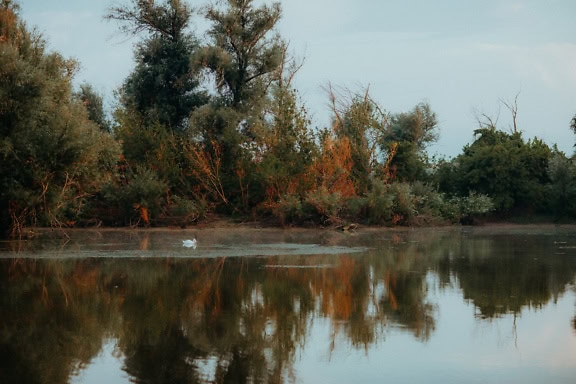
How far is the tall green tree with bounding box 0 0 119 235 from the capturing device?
25.2 m

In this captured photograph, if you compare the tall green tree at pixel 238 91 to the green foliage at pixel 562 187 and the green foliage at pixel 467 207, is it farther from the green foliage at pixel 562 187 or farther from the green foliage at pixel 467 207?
the green foliage at pixel 562 187

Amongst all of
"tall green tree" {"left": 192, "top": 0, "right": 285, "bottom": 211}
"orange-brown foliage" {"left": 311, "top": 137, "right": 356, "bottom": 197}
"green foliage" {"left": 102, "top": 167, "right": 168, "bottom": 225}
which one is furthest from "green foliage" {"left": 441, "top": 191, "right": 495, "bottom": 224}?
"green foliage" {"left": 102, "top": 167, "right": 168, "bottom": 225}

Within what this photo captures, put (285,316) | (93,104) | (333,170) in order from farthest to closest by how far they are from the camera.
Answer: (93,104) < (333,170) < (285,316)

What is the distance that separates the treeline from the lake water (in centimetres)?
487

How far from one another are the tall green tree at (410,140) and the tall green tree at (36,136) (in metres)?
17.3

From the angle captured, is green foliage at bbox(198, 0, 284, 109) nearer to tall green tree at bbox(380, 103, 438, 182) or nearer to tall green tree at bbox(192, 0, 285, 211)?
tall green tree at bbox(192, 0, 285, 211)

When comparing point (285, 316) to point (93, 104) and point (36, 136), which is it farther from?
point (93, 104)

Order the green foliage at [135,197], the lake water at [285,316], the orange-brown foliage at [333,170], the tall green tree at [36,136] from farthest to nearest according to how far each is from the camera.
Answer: the orange-brown foliage at [333,170], the green foliage at [135,197], the tall green tree at [36,136], the lake water at [285,316]

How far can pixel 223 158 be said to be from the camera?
37.7 m

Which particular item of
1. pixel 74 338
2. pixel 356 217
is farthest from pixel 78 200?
pixel 74 338

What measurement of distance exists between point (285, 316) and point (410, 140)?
42.1m

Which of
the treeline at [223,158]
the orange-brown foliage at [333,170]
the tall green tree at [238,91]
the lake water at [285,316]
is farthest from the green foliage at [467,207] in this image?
the lake water at [285,316]

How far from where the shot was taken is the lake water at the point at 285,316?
27.7 feet

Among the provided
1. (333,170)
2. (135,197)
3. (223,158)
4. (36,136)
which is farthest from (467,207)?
(36,136)
